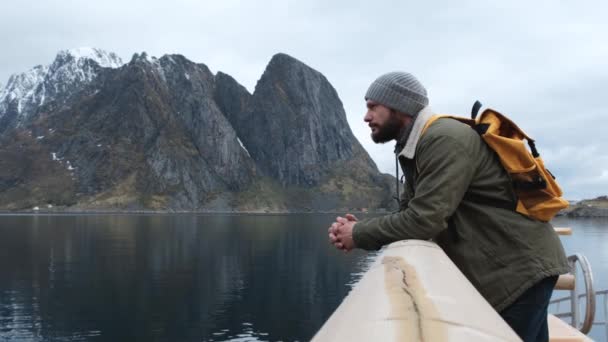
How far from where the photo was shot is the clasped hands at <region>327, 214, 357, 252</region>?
13.6 feet

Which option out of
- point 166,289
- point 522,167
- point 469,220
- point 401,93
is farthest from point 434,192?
point 166,289

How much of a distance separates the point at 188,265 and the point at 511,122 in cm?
10788

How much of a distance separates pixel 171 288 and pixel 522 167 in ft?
272

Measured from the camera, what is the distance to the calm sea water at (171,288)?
57.4 m

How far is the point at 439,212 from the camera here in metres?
3.51

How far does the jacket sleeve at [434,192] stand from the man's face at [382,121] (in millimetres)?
520

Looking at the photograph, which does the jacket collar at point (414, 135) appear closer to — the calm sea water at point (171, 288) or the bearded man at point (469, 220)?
the bearded man at point (469, 220)

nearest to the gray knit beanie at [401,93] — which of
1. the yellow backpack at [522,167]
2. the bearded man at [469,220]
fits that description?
the bearded man at [469,220]

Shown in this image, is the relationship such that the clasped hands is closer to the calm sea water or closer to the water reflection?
the calm sea water

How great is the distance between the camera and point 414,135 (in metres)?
3.91

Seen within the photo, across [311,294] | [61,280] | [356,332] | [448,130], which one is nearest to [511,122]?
[448,130]

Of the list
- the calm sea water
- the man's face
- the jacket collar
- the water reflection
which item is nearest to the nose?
the man's face

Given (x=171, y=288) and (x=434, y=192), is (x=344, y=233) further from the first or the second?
(x=171, y=288)

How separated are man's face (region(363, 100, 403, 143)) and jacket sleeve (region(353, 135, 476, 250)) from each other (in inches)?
20.5
